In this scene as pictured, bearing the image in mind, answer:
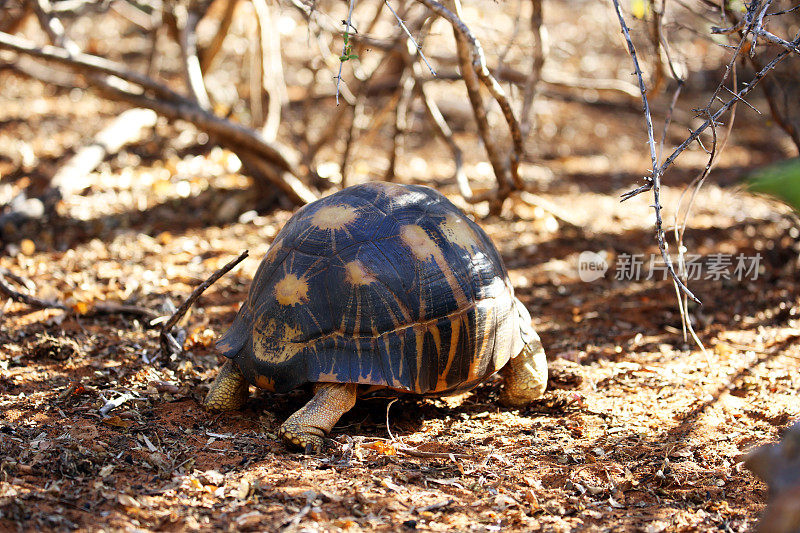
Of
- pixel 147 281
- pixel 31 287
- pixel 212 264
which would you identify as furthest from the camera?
pixel 212 264

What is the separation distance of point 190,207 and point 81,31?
5.74 meters

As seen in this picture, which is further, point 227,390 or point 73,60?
point 73,60

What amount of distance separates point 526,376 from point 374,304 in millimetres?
1120

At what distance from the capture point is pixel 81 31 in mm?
10906

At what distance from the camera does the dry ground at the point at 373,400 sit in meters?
2.80

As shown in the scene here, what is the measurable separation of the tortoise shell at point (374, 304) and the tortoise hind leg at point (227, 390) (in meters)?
0.12

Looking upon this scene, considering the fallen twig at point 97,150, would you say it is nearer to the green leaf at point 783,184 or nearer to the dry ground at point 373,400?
the dry ground at point 373,400

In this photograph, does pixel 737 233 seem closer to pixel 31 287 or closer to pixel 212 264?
pixel 212 264

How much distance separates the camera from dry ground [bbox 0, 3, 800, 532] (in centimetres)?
280

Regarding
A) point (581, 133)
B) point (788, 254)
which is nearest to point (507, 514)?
point (788, 254)

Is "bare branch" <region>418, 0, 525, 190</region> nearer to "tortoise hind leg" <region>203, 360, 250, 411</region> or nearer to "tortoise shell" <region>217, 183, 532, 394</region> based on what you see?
"tortoise shell" <region>217, 183, 532, 394</region>

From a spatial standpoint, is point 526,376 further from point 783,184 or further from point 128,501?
point 783,184

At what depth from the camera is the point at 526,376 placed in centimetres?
390

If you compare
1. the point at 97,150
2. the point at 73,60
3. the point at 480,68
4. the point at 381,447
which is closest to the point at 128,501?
the point at 381,447
